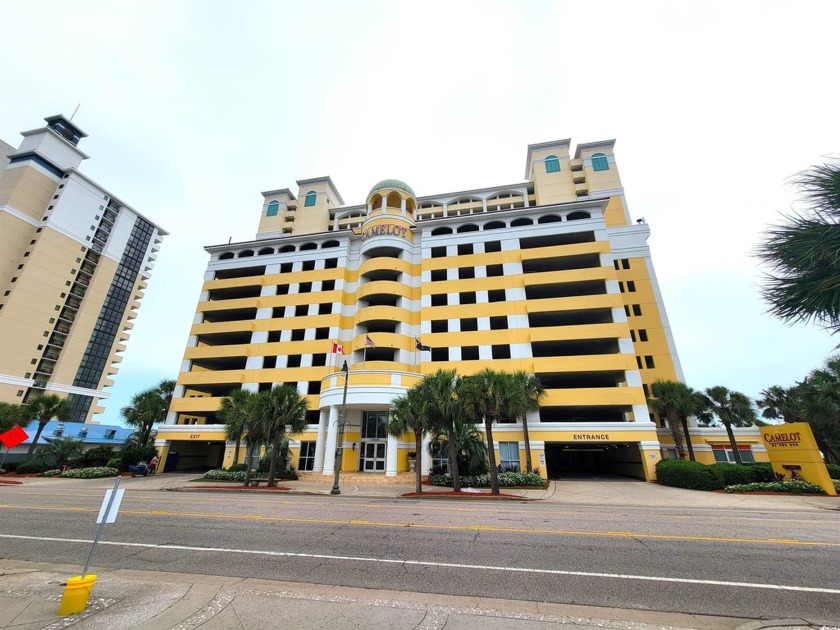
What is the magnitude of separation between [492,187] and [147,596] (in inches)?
2083

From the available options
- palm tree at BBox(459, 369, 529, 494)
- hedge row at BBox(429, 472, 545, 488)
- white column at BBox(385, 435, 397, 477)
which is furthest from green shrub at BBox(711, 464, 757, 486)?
white column at BBox(385, 435, 397, 477)

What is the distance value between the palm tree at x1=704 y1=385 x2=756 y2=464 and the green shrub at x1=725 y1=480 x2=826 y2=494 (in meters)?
12.4

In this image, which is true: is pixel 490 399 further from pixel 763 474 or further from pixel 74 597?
pixel 74 597

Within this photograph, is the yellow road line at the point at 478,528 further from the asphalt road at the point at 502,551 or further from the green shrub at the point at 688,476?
the green shrub at the point at 688,476

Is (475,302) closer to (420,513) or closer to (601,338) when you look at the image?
(601,338)

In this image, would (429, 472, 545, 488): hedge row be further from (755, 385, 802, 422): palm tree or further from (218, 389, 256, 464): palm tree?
(755, 385, 802, 422): palm tree

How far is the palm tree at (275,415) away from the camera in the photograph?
26.6 metres

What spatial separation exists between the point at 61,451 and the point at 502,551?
1802 inches

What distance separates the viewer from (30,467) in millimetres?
33406

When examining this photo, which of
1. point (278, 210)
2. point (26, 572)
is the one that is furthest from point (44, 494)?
point (278, 210)

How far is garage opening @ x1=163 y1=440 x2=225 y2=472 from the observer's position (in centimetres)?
4009

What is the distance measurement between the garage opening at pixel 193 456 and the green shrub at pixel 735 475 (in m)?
49.0

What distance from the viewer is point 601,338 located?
33438 mm

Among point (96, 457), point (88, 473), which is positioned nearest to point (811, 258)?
point (88, 473)
